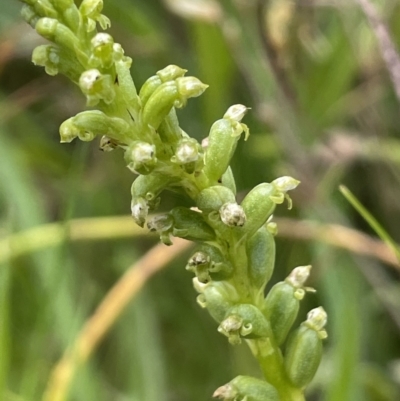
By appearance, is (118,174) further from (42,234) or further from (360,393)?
(360,393)

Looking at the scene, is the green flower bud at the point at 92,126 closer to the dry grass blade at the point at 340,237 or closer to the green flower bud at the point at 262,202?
the green flower bud at the point at 262,202

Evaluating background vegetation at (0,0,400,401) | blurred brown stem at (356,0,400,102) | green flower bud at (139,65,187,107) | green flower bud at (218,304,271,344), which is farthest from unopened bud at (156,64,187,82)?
background vegetation at (0,0,400,401)

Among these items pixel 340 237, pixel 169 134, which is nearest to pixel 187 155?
pixel 169 134

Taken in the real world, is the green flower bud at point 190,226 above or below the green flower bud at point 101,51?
below

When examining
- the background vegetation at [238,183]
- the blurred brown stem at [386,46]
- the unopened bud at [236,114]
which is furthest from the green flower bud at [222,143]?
the background vegetation at [238,183]

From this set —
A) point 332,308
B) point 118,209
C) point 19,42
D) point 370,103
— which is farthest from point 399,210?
point 19,42

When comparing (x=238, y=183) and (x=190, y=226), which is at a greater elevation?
(x=238, y=183)

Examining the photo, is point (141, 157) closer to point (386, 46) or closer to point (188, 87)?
point (188, 87)
